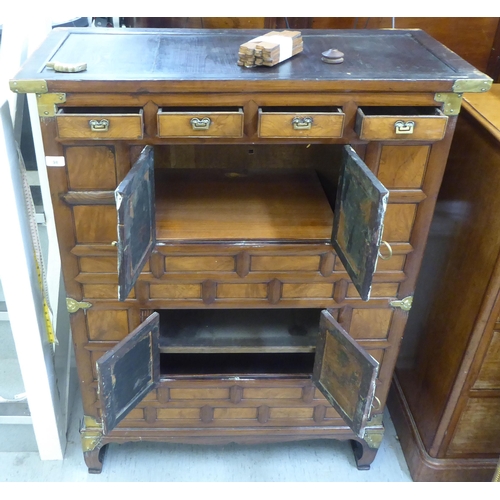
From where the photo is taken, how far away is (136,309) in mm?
1470

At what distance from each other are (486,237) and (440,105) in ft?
1.36

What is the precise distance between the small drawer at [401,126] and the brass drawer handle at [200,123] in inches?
13.1

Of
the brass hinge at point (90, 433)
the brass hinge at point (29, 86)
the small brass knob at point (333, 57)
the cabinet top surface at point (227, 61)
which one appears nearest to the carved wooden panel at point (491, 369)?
the cabinet top surface at point (227, 61)

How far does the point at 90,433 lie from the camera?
170 centimetres

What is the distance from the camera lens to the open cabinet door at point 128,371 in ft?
4.47

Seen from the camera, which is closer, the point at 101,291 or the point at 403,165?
the point at 403,165

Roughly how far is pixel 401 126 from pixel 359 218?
22 centimetres

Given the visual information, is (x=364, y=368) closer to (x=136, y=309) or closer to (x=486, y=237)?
(x=486, y=237)

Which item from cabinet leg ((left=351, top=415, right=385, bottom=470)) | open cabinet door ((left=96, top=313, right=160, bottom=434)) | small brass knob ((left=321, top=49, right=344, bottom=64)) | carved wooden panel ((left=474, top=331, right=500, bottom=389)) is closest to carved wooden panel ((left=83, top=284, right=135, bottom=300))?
open cabinet door ((left=96, top=313, right=160, bottom=434))

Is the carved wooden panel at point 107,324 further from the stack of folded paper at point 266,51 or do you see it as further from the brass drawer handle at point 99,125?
the stack of folded paper at point 266,51

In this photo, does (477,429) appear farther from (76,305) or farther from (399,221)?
(76,305)

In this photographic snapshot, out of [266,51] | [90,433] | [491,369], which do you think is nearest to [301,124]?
[266,51]

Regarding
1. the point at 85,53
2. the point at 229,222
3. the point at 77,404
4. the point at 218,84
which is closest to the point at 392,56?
the point at 218,84
